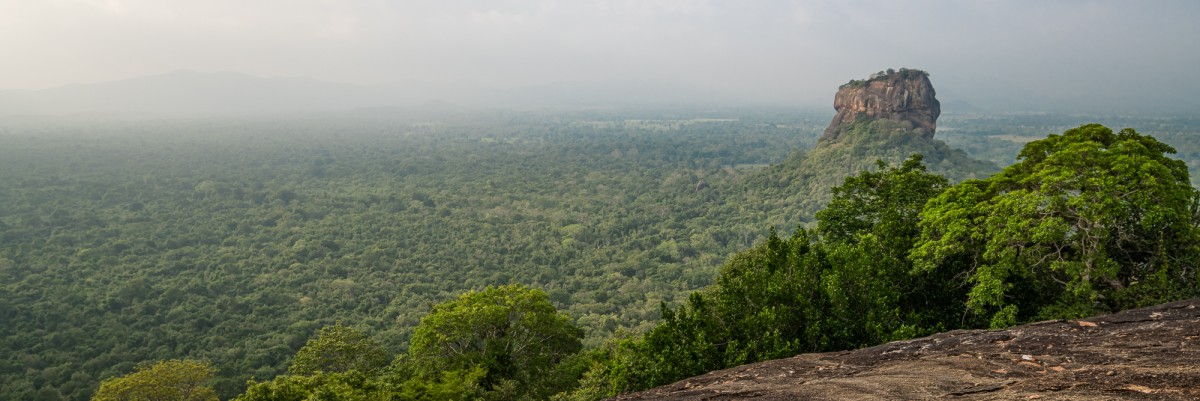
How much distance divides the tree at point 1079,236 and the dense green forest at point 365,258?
52cm

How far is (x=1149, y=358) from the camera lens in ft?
24.1

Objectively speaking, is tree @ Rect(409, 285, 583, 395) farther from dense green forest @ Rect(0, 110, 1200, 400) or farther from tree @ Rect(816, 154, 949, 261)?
tree @ Rect(816, 154, 949, 261)

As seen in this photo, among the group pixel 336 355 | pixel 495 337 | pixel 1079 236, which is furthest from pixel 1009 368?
pixel 336 355

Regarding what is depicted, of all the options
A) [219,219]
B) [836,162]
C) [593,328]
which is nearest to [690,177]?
[836,162]

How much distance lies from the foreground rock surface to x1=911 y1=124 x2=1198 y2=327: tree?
11.2ft

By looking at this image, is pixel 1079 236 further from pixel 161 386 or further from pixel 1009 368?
pixel 161 386

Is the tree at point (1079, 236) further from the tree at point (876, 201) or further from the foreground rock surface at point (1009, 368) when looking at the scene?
the tree at point (876, 201)

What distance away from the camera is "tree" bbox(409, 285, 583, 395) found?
2385cm

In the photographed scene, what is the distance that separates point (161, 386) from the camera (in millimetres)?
26406

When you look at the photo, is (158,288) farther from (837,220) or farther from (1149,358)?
(1149,358)

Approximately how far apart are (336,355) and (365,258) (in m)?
43.3

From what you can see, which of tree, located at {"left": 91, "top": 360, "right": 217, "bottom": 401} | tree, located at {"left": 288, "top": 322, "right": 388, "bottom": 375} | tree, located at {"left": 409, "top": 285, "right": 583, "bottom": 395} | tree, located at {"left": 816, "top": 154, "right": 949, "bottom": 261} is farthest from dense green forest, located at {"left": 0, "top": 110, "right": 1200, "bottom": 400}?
tree, located at {"left": 91, "top": 360, "right": 217, "bottom": 401}

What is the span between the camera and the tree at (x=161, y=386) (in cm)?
2558

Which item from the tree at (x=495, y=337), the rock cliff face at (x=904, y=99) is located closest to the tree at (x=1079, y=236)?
the tree at (x=495, y=337)
